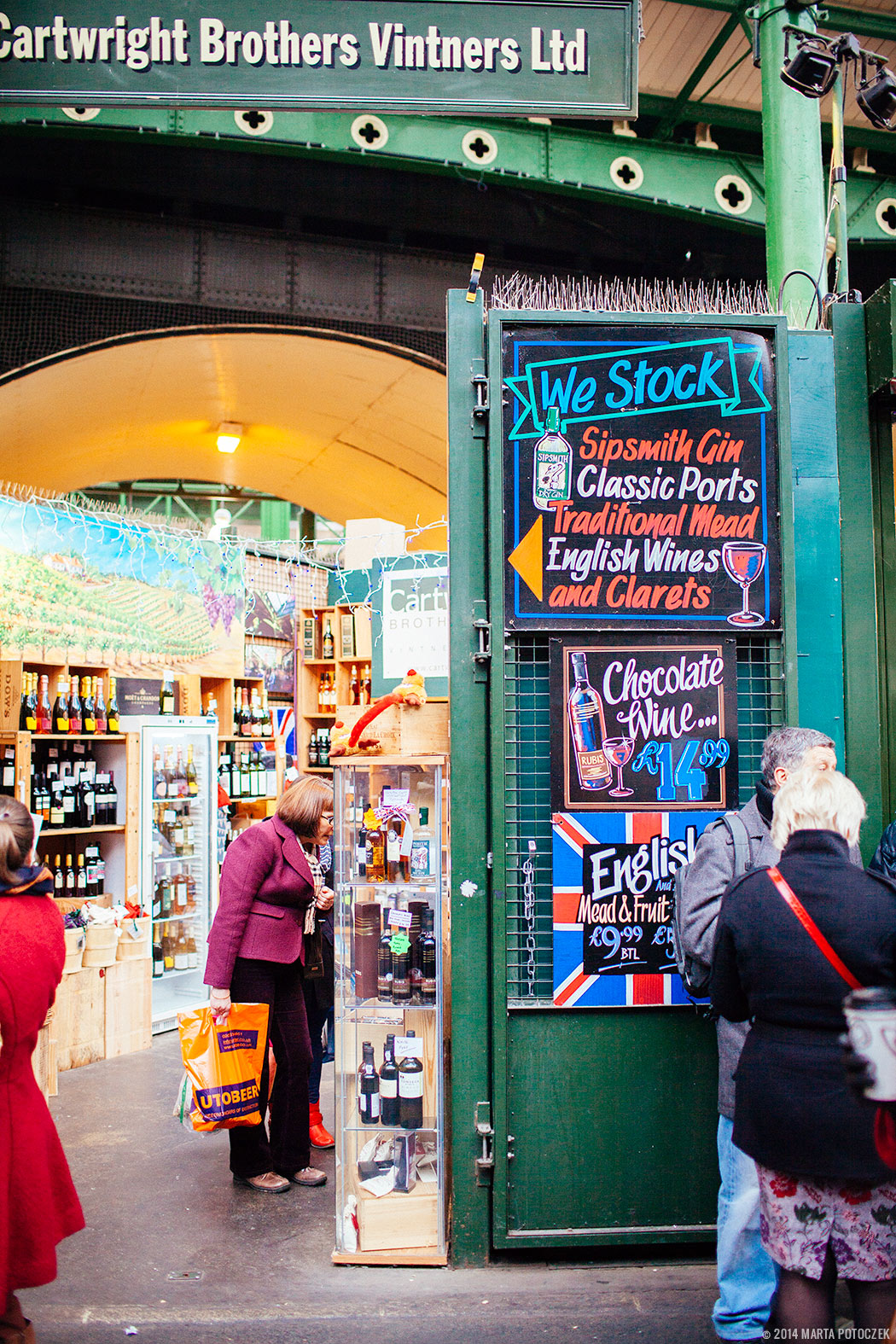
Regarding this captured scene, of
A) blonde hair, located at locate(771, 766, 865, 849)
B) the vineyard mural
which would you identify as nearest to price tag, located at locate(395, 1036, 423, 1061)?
blonde hair, located at locate(771, 766, 865, 849)

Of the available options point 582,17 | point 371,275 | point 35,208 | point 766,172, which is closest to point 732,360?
point 582,17

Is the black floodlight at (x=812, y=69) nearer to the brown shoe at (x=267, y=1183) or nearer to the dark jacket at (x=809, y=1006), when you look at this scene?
the dark jacket at (x=809, y=1006)

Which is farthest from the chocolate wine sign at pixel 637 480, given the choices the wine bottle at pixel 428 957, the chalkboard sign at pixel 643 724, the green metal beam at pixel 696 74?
the green metal beam at pixel 696 74

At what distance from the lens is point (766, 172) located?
263 inches

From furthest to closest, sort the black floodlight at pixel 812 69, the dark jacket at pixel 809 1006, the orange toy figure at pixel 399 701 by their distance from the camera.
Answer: the black floodlight at pixel 812 69
the orange toy figure at pixel 399 701
the dark jacket at pixel 809 1006

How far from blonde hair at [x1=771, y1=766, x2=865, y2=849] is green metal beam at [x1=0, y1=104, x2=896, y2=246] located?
7289 millimetres

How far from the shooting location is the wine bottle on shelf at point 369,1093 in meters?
3.74

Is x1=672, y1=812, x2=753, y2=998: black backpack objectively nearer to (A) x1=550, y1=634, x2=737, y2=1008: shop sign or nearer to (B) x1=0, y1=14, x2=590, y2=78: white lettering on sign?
(A) x1=550, y1=634, x2=737, y2=1008: shop sign

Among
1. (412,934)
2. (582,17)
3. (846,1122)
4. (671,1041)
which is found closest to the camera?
(846,1122)

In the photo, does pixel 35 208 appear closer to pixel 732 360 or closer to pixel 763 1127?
pixel 732 360

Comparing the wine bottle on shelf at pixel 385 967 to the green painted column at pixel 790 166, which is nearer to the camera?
the wine bottle on shelf at pixel 385 967

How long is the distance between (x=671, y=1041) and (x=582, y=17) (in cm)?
347

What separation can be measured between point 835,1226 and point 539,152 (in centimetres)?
860

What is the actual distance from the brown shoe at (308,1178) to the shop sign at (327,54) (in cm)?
421
